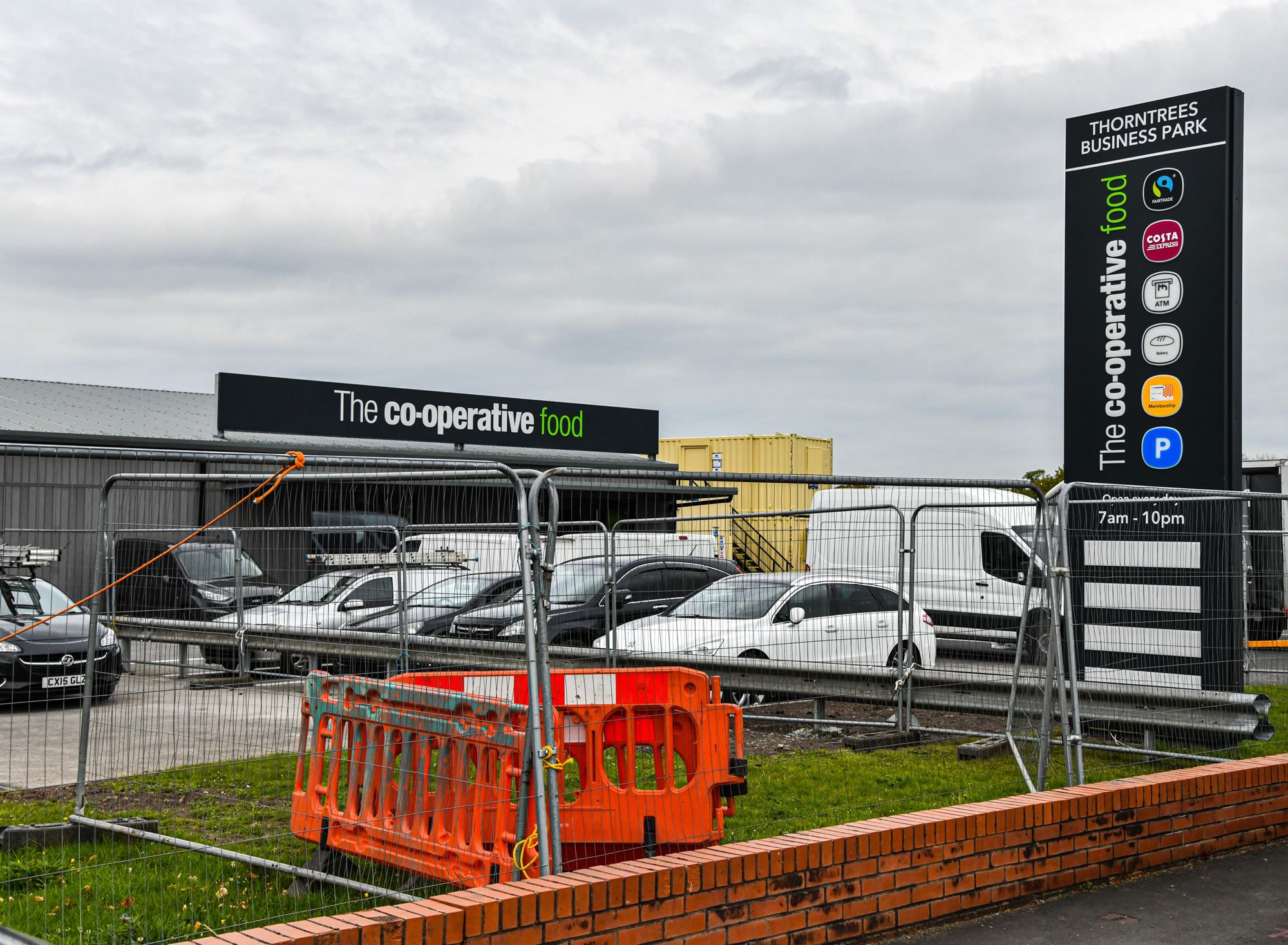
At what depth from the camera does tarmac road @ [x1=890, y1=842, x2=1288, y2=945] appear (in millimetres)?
5422

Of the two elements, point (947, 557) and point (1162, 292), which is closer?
point (947, 557)

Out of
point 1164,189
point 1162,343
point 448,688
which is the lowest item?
point 448,688

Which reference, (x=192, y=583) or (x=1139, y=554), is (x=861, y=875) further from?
(x=1139, y=554)

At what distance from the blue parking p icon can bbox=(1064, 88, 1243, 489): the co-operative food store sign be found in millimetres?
11

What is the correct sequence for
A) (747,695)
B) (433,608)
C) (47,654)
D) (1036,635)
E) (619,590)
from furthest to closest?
1. (747,695)
2. (619,590)
3. (1036,635)
4. (47,654)
5. (433,608)

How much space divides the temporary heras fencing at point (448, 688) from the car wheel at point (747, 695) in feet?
0.27

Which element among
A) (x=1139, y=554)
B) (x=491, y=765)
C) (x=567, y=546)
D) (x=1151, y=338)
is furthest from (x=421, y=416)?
(x=491, y=765)

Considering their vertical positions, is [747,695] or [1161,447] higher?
[1161,447]

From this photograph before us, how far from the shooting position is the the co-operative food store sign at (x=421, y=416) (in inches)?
1163

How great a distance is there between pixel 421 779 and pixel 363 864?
90 centimetres

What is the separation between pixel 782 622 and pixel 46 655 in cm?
520

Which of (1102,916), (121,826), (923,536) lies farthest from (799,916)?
(923,536)

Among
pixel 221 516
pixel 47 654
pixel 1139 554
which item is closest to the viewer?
pixel 221 516

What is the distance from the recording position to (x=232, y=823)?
7.36 metres
